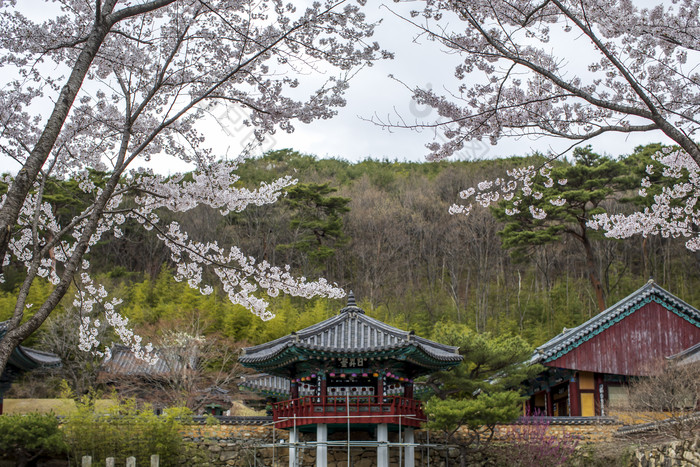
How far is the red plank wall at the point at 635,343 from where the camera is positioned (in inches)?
693

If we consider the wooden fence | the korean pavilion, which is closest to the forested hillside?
the korean pavilion

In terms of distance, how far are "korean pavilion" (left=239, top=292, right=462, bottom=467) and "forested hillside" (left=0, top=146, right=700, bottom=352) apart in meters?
9.48

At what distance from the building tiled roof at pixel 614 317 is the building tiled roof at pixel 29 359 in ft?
40.1

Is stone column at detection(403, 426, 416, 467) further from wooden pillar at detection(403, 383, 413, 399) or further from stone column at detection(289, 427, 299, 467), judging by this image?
stone column at detection(289, 427, 299, 467)

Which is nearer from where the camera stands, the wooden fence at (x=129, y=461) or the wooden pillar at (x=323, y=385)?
the wooden fence at (x=129, y=461)

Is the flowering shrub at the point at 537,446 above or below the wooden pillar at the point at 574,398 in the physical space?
below

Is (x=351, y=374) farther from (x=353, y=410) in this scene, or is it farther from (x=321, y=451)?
(x=321, y=451)

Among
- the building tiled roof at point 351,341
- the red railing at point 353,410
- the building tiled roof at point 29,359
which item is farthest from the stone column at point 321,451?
the building tiled roof at point 29,359

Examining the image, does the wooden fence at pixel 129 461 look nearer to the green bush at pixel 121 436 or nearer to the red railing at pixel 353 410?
the green bush at pixel 121 436

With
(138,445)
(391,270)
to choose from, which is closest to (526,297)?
(391,270)

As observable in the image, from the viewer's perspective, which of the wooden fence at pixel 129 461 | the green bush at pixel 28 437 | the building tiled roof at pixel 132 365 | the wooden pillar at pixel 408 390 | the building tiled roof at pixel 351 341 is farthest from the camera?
the building tiled roof at pixel 132 365

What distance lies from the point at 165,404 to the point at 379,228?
1495cm

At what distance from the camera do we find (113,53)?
715 cm

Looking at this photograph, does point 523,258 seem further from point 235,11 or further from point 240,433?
point 235,11
